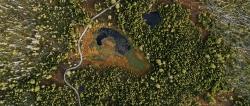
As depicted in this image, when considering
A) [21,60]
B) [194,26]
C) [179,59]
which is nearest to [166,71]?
[179,59]

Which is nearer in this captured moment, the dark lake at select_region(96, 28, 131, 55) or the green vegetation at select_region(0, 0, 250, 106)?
the green vegetation at select_region(0, 0, 250, 106)

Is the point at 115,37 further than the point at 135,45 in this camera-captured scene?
Yes

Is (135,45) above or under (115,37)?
under

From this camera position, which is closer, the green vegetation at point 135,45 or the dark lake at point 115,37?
the green vegetation at point 135,45

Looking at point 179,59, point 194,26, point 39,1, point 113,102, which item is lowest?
point 113,102

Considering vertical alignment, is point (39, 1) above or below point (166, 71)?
above

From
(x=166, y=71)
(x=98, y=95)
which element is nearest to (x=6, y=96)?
(x=98, y=95)

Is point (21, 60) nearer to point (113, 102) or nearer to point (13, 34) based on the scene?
point (13, 34)
